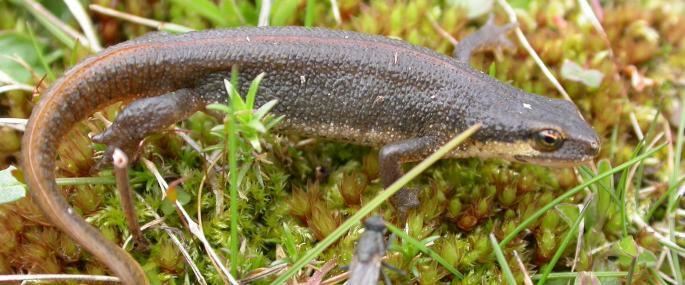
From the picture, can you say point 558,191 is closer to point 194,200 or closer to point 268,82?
point 268,82

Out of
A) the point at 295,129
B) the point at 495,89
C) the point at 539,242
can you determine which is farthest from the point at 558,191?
the point at 295,129

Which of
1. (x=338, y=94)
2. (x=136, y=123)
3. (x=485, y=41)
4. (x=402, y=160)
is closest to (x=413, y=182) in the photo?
(x=402, y=160)

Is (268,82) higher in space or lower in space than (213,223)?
higher

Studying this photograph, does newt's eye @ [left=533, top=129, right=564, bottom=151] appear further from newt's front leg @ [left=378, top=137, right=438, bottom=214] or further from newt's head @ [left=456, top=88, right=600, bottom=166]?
newt's front leg @ [left=378, top=137, right=438, bottom=214]

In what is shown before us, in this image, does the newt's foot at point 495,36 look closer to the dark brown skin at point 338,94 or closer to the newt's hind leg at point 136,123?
the dark brown skin at point 338,94

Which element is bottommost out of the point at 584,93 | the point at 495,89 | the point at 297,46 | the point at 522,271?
the point at 522,271

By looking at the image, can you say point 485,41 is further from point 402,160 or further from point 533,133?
point 402,160
